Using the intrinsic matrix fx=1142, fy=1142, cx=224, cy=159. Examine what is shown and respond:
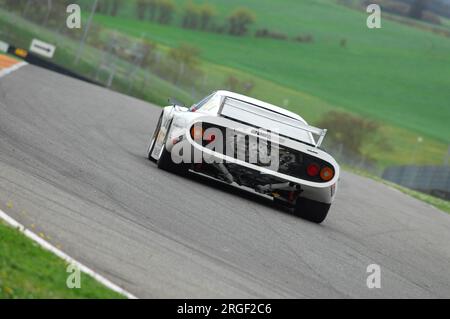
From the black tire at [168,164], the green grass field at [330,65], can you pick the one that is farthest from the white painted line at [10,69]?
the green grass field at [330,65]

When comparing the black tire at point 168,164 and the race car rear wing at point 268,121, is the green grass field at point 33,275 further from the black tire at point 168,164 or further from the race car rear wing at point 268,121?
the black tire at point 168,164

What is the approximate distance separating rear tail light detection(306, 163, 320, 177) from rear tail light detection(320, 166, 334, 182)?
5 cm

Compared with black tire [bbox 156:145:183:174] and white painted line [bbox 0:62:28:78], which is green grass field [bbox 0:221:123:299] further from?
white painted line [bbox 0:62:28:78]

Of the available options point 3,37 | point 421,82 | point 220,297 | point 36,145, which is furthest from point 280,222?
point 421,82

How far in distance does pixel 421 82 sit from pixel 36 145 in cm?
6504

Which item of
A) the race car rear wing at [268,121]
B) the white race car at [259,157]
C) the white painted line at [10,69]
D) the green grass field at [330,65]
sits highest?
the race car rear wing at [268,121]

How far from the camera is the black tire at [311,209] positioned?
12062mm

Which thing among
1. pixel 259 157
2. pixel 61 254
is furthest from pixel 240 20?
pixel 61 254

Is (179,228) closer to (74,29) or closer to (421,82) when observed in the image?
(74,29)

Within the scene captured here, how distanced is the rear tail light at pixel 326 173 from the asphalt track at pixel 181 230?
0.51 m

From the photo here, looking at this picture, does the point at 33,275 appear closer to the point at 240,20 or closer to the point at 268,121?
the point at 268,121

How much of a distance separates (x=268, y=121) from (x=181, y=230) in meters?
3.64

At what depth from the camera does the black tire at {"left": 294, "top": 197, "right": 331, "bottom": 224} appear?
39.6 feet

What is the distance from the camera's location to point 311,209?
12.1m
